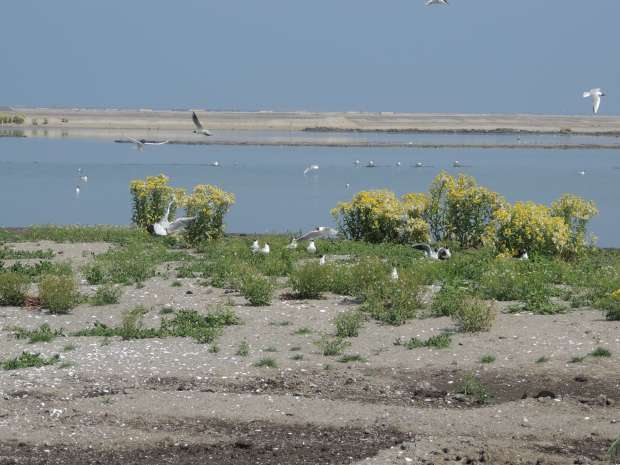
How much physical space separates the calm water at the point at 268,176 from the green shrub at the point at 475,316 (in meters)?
14.4

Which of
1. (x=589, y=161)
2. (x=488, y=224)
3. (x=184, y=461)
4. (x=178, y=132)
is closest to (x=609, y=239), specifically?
(x=488, y=224)

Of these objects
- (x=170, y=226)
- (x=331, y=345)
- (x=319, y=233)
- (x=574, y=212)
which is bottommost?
(x=331, y=345)

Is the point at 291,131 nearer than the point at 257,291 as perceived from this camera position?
No

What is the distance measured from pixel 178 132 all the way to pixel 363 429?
79347 millimetres

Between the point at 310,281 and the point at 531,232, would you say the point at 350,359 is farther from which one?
the point at 531,232

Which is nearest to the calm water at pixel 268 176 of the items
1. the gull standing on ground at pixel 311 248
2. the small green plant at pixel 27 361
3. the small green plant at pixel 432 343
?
the gull standing on ground at pixel 311 248

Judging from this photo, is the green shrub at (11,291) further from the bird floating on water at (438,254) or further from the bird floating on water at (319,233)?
the bird floating on water at (438,254)

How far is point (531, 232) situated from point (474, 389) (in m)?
8.59

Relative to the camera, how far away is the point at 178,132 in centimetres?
8712

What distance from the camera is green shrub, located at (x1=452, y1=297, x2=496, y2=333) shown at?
498 inches

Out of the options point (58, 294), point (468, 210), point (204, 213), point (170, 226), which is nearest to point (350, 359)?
point (58, 294)

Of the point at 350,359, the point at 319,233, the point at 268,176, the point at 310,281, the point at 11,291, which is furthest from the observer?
the point at 268,176

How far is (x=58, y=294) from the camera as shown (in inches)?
535

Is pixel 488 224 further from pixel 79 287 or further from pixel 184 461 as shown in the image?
pixel 184 461
